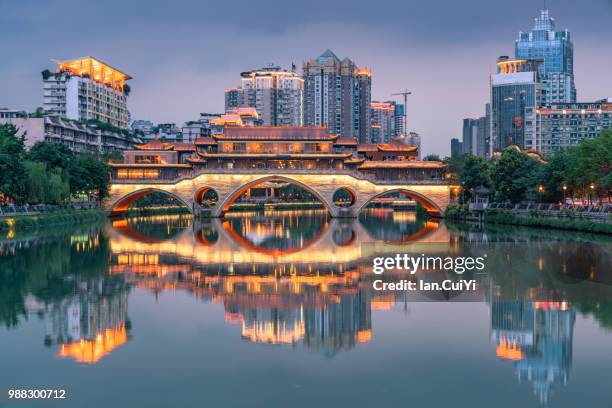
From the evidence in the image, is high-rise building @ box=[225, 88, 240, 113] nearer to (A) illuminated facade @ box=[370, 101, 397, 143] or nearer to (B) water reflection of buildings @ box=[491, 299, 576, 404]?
(A) illuminated facade @ box=[370, 101, 397, 143]

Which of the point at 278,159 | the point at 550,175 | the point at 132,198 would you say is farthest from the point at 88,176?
the point at 550,175

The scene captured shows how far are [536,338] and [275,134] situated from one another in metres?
51.4

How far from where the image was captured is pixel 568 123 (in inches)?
4766

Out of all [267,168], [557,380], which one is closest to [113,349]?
[557,380]

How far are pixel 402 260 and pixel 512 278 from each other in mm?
6222

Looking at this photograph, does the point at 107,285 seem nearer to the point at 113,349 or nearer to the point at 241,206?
the point at 113,349

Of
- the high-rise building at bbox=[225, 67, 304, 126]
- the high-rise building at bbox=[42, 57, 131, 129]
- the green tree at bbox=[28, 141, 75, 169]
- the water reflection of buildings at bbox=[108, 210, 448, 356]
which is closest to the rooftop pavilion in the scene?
the high-rise building at bbox=[42, 57, 131, 129]

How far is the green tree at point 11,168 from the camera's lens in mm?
42812

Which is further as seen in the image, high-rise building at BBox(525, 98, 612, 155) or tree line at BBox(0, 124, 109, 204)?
high-rise building at BBox(525, 98, 612, 155)

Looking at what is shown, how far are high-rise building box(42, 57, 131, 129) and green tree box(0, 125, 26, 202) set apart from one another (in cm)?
5142

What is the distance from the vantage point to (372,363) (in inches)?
509

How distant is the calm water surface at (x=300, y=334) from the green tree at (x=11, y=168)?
16.2 m

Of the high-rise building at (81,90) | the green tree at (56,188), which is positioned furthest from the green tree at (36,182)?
the high-rise building at (81,90)

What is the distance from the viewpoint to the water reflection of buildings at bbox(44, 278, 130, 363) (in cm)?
1390
